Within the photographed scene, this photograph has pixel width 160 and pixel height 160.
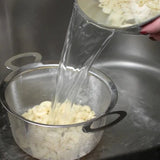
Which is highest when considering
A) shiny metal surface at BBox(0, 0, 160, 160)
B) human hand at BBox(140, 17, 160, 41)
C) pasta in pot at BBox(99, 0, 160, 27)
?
pasta in pot at BBox(99, 0, 160, 27)

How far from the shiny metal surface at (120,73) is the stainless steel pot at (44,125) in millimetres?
68

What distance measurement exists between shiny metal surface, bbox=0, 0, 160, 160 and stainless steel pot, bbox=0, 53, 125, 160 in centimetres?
7

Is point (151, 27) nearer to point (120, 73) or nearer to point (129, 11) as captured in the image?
point (129, 11)

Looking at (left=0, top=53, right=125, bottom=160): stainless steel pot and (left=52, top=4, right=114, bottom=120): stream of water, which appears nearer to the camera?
(left=0, top=53, right=125, bottom=160): stainless steel pot

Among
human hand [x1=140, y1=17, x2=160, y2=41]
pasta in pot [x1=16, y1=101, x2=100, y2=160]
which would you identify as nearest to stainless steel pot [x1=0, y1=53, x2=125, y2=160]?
pasta in pot [x1=16, y1=101, x2=100, y2=160]

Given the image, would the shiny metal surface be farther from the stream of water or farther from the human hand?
the human hand

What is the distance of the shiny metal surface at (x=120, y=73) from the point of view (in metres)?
0.75

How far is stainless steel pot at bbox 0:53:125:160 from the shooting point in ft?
2.02

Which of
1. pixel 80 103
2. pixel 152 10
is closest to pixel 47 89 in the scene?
pixel 80 103

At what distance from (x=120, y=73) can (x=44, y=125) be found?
495mm

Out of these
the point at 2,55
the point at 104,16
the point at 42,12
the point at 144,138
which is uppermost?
the point at 104,16

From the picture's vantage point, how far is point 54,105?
2.44ft

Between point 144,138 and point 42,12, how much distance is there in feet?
1.58

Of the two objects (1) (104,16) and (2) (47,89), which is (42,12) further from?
(1) (104,16)
